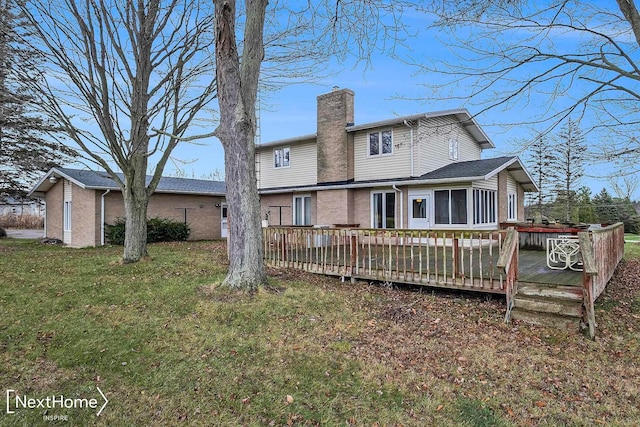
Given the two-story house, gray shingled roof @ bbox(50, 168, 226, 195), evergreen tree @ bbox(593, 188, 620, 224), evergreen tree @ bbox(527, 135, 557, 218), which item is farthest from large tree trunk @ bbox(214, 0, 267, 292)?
evergreen tree @ bbox(527, 135, 557, 218)

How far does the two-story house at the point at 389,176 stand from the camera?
14133 mm

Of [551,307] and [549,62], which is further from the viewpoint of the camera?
[549,62]

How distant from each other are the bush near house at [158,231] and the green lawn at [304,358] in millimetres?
9367

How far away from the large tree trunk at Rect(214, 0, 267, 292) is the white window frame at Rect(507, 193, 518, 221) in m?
14.0

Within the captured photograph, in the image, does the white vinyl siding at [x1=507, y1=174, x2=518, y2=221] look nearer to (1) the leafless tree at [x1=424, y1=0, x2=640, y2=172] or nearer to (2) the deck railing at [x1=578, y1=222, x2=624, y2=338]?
(2) the deck railing at [x1=578, y1=222, x2=624, y2=338]

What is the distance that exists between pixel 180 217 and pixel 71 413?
17.1 m

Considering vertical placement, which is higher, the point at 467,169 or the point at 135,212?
the point at 467,169

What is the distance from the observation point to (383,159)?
15.9 metres

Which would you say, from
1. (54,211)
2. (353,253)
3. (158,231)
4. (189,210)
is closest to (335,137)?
(189,210)

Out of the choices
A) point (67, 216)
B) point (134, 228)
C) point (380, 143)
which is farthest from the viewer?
point (67, 216)

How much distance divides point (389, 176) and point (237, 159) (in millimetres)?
9605

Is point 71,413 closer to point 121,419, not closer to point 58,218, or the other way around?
point 121,419

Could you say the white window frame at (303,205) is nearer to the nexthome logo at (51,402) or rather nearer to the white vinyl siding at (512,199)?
the white vinyl siding at (512,199)

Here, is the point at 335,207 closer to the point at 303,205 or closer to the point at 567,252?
the point at 303,205
